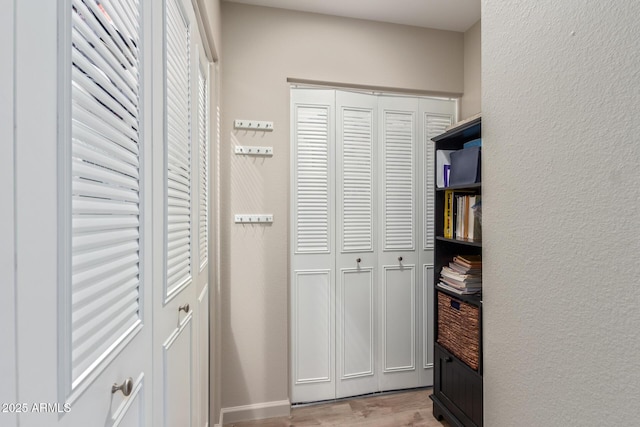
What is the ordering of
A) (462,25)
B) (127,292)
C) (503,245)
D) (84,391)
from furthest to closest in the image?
(462,25) → (503,245) → (127,292) → (84,391)

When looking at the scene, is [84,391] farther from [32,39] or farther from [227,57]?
[227,57]

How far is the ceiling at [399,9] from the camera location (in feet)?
6.91

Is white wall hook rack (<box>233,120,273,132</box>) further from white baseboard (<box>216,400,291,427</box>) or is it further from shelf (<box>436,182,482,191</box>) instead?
white baseboard (<box>216,400,291,427</box>)

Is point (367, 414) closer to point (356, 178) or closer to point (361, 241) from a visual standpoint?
point (361, 241)

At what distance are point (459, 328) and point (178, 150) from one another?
5.95ft

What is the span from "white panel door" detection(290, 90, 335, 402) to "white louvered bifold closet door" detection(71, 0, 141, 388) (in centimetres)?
164

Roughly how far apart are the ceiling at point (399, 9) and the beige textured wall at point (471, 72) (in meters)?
0.09

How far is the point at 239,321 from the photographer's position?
2.12 meters

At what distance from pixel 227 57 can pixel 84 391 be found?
210cm

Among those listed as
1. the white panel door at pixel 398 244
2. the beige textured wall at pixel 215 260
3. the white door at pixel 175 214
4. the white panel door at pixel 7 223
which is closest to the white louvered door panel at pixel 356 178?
the white panel door at pixel 398 244

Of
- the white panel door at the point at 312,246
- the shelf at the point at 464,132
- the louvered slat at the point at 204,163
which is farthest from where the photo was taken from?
the white panel door at the point at 312,246

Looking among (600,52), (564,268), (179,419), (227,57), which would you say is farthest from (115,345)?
(227,57)

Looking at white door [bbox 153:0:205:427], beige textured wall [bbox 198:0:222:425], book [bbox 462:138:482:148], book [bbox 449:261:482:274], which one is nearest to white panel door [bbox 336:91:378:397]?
book [bbox 449:261:482:274]

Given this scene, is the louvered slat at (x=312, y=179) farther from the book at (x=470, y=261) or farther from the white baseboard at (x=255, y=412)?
the white baseboard at (x=255, y=412)
